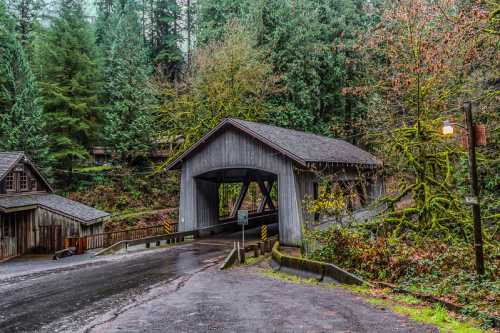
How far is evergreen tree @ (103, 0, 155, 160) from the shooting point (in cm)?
3331

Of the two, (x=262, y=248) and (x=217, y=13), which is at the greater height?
(x=217, y=13)

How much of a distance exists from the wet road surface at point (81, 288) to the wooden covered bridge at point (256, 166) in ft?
13.5

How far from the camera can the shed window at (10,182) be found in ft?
73.1

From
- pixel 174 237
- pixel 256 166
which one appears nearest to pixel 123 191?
pixel 174 237

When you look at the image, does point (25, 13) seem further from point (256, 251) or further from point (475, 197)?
point (475, 197)

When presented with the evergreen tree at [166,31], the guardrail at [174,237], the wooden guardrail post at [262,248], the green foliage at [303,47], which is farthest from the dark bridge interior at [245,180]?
the evergreen tree at [166,31]

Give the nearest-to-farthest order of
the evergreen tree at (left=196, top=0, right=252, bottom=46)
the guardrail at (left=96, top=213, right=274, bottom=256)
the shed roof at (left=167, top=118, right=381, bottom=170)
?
the shed roof at (left=167, top=118, right=381, bottom=170) → the guardrail at (left=96, top=213, right=274, bottom=256) → the evergreen tree at (left=196, top=0, right=252, bottom=46)

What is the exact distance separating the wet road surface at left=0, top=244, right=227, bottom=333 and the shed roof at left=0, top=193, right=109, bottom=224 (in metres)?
6.29

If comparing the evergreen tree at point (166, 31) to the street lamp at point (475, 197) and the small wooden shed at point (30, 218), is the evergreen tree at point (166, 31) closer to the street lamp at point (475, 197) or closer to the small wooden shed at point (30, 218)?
the small wooden shed at point (30, 218)

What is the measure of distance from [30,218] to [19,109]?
31.6ft

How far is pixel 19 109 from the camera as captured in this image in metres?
28.3

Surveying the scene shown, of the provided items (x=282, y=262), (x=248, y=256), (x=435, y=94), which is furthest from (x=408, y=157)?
(x=248, y=256)

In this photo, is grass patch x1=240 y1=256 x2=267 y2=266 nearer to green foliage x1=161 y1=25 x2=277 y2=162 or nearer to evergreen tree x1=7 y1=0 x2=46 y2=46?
green foliage x1=161 y1=25 x2=277 y2=162

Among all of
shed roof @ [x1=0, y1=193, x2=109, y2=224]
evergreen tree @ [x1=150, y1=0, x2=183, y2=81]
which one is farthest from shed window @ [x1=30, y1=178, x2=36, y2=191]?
evergreen tree @ [x1=150, y1=0, x2=183, y2=81]
